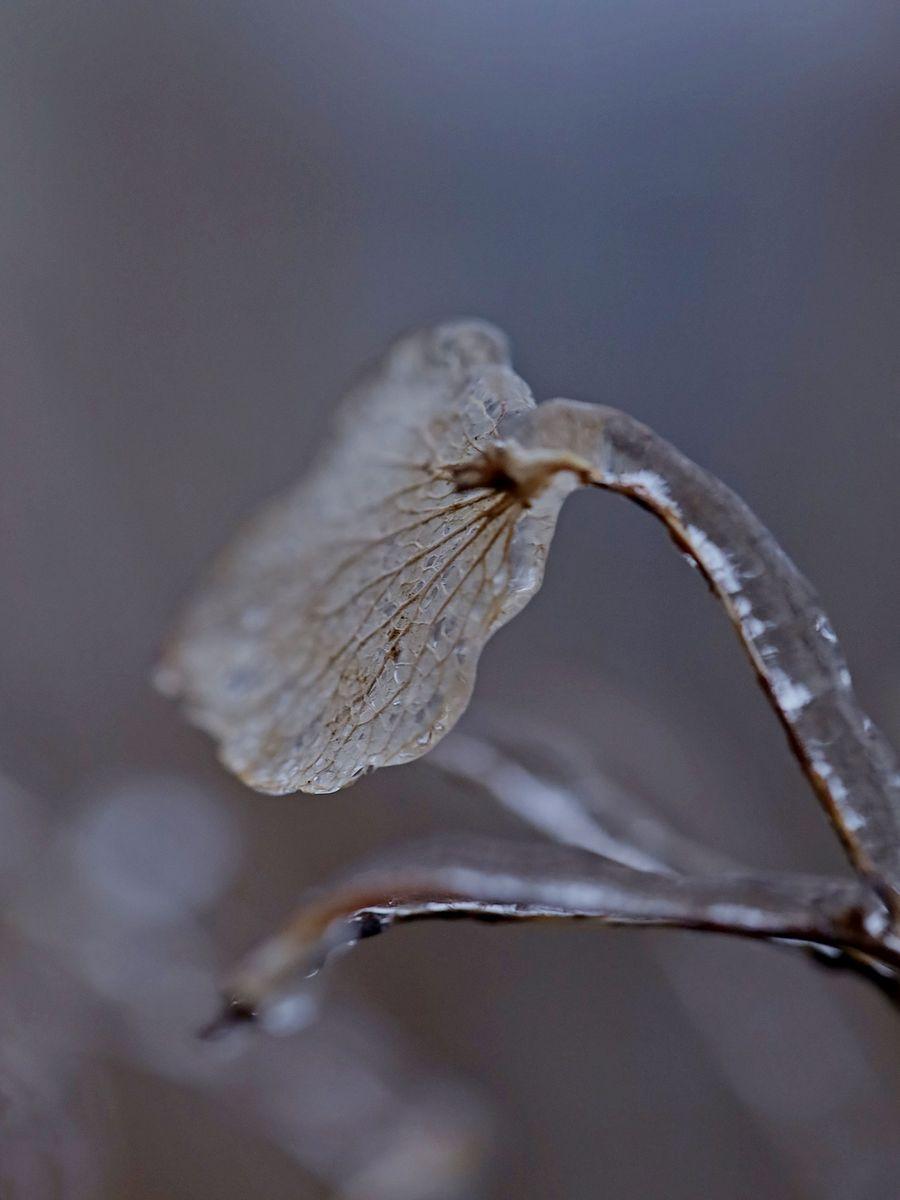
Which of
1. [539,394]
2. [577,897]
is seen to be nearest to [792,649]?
[577,897]

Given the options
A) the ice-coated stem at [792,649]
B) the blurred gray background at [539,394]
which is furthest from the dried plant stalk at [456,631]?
the blurred gray background at [539,394]

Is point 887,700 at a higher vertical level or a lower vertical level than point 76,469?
lower

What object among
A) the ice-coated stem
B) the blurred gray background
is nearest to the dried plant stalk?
the ice-coated stem

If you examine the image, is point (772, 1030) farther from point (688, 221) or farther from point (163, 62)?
point (163, 62)

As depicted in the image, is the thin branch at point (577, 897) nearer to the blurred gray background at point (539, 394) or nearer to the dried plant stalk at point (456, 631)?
the dried plant stalk at point (456, 631)

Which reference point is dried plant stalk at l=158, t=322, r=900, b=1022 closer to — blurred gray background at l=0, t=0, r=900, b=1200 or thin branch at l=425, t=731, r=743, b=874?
thin branch at l=425, t=731, r=743, b=874

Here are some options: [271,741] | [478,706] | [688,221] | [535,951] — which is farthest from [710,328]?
[271,741]
